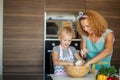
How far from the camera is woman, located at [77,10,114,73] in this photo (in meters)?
2.13

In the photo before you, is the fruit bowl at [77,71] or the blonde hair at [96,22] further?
the blonde hair at [96,22]

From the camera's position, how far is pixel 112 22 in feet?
12.6

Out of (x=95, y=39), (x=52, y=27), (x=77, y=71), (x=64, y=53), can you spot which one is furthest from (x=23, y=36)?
(x=77, y=71)

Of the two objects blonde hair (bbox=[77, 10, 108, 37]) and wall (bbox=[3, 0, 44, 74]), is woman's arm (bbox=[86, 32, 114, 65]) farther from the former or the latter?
wall (bbox=[3, 0, 44, 74])

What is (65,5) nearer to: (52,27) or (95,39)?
(52,27)

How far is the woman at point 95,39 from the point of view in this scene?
2.13 meters

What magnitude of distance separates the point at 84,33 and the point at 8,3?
1715mm

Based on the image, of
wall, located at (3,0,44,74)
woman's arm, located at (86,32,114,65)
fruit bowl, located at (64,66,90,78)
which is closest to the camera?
fruit bowl, located at (64,66,90,78)

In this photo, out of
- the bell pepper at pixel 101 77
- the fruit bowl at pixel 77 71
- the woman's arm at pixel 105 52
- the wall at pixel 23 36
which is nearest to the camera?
the bell pepper at pixel 101 77

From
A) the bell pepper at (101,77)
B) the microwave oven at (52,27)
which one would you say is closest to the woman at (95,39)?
the bell pepper at (101,77)

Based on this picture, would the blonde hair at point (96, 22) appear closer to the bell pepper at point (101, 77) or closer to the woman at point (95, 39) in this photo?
the woman at point (95, 39)

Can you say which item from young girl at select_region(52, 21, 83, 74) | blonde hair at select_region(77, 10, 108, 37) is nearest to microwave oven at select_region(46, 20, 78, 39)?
young girl at select_region(52, 21, 83, 74)

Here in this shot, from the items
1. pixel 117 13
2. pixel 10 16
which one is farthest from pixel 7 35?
pixel 117 13

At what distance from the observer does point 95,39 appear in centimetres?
226
